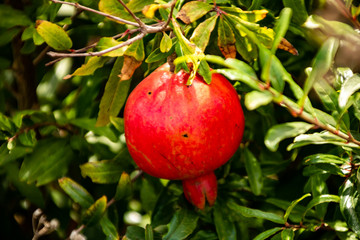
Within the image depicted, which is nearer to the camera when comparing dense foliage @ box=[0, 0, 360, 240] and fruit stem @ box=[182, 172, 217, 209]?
dense foliage @ box=[0, 0, 360, 240]

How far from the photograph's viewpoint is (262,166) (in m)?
1.32

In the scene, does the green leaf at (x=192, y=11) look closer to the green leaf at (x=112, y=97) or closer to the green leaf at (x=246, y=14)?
the green leaf at (x=246, y=14)

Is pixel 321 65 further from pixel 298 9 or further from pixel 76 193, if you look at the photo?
pixel 76 193

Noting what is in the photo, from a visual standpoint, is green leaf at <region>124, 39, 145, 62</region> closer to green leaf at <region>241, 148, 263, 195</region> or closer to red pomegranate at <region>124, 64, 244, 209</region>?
red pomegranate at <region>124, 64, 244, 209</region>

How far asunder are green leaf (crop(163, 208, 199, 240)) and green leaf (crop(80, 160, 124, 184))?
21 cm

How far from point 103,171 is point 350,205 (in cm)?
61

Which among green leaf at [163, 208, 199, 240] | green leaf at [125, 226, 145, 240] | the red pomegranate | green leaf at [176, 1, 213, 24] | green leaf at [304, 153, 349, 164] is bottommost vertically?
green leaf at [125, 226, 145, 240]

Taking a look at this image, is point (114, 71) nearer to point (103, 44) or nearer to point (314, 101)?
point (103, 44)

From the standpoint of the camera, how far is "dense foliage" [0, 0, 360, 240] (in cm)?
84

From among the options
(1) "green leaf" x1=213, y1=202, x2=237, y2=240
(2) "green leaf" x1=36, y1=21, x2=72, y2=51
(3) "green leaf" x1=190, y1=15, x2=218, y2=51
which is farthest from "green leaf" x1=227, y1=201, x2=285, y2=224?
(2) "green leaf" x1=36, y1=21, x2=72, y2=51

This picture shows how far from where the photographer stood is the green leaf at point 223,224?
3.69ft

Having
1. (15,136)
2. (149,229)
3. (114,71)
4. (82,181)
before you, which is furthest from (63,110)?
(149,229)

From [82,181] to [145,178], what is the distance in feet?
1.05

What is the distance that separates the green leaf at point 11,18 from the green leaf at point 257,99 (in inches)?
34.4
